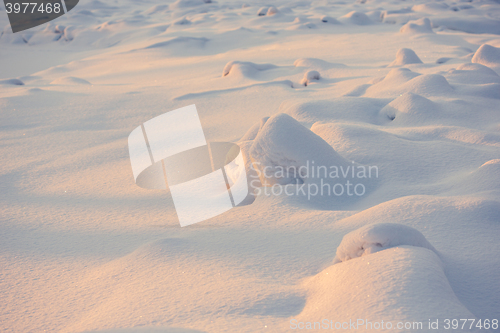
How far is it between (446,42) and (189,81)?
400 centimetres

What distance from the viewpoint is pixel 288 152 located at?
1.70 meters

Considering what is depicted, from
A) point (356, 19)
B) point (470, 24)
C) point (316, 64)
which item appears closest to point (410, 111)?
point (316, 64)

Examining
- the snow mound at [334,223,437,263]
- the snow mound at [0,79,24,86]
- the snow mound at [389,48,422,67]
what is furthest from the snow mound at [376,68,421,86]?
the snow mound at [0,79,24,86]

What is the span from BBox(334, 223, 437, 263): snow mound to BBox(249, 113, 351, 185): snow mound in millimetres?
647

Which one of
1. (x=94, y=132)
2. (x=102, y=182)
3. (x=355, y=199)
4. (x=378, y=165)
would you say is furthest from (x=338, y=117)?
(x=94, y=132)

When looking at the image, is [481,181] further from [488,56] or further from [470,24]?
[470,24]

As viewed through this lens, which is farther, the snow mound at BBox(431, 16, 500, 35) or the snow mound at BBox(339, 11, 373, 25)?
the snow mound at BBox(339, 11, 373, 25)

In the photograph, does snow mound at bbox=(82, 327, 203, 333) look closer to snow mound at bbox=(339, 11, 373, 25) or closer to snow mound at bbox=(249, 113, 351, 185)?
snow mound at bbox=(249, 113, 351, 185)

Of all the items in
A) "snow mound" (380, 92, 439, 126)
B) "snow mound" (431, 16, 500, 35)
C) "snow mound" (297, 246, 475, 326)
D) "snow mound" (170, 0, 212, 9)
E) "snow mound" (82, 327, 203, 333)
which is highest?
"snow mound" (170, 0, 212, 9)

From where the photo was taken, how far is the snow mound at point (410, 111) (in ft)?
7.91

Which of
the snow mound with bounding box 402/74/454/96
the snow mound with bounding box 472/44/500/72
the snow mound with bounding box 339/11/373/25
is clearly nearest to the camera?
the snow mound with bounding box 402/74/454/96

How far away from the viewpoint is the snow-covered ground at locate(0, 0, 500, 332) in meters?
0.96

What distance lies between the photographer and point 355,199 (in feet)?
5.50

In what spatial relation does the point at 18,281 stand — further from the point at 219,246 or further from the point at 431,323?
the point at 431,323
